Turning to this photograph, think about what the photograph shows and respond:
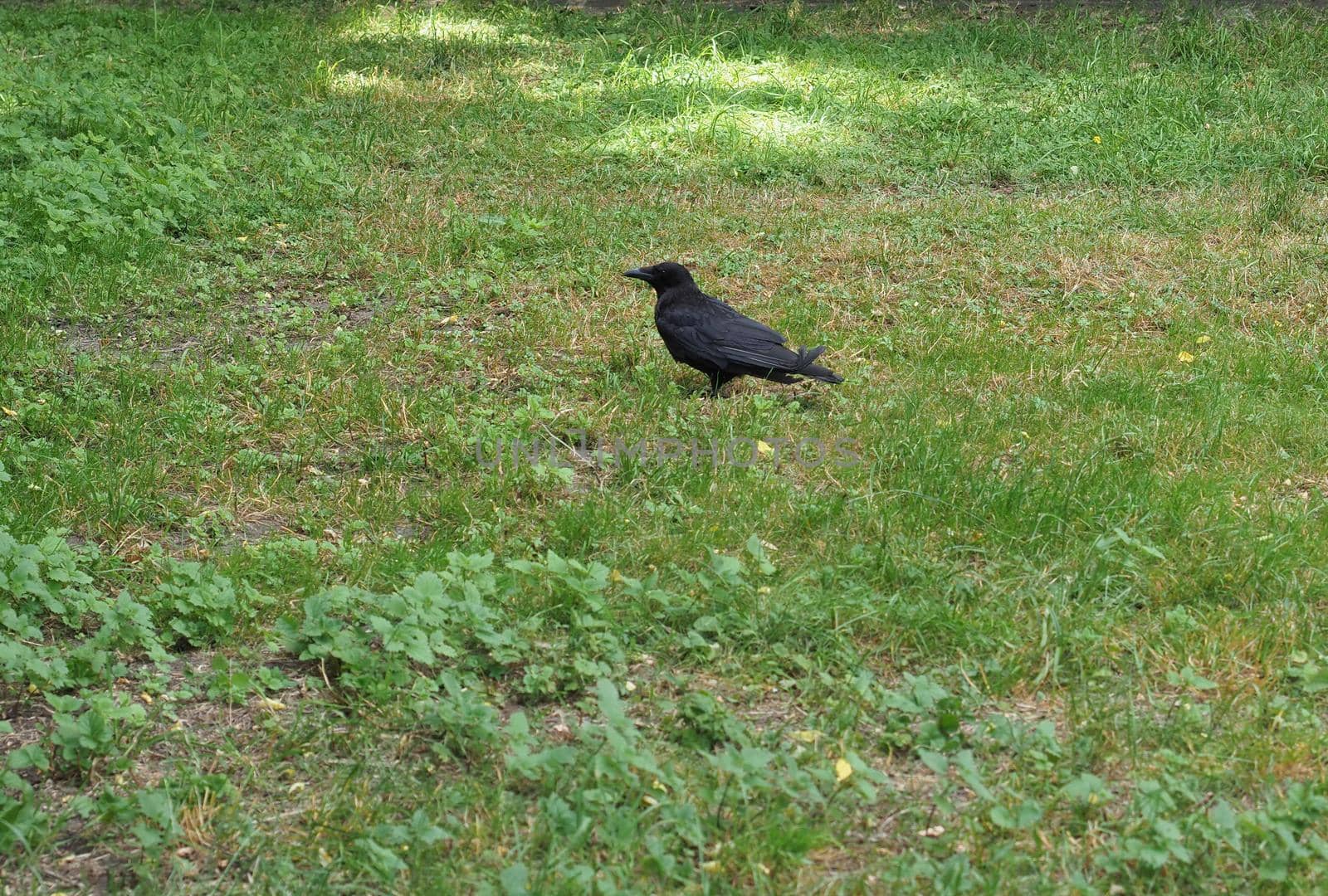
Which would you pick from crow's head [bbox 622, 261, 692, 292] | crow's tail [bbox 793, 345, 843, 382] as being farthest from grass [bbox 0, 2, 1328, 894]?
crow's head [bbox 622, 261, 692, 292]

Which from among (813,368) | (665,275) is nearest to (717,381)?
(813,368)

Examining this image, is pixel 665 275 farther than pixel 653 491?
Yes

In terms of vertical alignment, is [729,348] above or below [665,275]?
below

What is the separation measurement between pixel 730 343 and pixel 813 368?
0.35 metres

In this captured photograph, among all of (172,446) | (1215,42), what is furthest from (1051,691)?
(1215,42)

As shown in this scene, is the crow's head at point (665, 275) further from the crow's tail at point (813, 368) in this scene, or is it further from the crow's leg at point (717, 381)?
the crow's tail at point (813, 368)

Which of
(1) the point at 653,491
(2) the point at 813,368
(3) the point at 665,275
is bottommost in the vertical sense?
(1) the point at 653,491

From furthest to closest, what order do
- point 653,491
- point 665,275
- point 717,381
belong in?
point 665,275 < point 717,381 < point 653,491

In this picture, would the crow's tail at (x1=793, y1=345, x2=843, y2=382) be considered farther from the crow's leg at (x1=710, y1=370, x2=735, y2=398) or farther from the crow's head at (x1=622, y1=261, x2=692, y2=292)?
the crow's head at (x1=622, y1=261, x2=692, y2=292)

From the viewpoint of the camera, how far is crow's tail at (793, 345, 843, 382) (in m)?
5.54

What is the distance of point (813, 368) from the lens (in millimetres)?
5551

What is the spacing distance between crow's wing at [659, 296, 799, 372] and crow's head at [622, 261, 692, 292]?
34 cm

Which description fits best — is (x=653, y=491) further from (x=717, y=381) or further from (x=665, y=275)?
(x=665, y=275)

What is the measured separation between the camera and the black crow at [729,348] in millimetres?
5555
